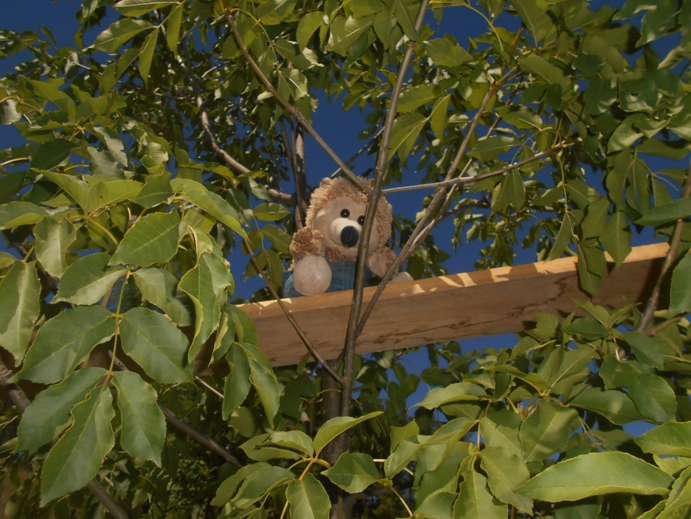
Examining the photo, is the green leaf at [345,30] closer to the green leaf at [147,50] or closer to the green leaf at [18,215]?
the green leaf at [147,50]

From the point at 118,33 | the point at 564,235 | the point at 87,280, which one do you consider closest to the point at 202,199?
the point at 87,280

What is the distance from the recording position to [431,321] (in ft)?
3.70

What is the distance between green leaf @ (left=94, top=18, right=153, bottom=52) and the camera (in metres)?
1.11

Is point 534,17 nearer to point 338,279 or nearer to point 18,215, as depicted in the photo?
point 338,279

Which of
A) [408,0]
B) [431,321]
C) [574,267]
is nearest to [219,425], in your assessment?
[431,321]

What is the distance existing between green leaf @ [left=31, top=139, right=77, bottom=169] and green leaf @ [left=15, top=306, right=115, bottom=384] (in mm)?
437

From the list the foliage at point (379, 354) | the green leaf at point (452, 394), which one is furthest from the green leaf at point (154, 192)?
the green leaf at point (452, 394)

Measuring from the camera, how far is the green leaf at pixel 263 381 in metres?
0.74

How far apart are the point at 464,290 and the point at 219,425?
1.30 metres

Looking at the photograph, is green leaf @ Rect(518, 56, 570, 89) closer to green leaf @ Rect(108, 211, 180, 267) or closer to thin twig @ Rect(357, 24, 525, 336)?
thin twig @ Rect(357, 24, 525, 336)

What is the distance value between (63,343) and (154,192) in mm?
206

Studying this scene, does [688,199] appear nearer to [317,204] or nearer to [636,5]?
[636,5]

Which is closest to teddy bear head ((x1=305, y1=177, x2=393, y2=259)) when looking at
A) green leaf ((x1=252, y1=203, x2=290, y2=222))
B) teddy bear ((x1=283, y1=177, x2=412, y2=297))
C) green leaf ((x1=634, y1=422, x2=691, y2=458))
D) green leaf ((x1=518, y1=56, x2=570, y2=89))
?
teddy bear ((x1=283, y1=177, x2=412, y2=297))

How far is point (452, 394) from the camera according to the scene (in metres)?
0.77
